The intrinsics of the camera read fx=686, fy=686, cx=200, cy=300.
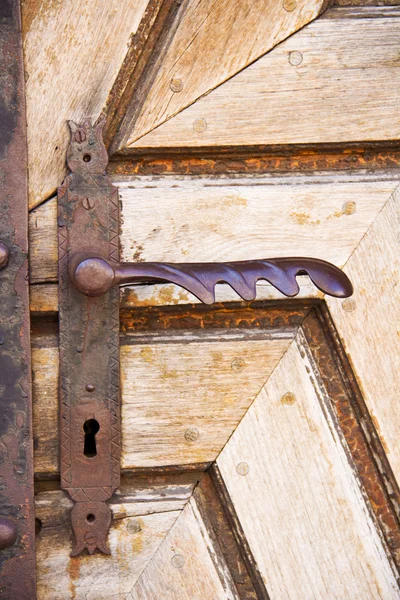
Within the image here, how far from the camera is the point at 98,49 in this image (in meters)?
0.81

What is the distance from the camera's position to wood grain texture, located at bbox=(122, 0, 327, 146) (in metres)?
0.82

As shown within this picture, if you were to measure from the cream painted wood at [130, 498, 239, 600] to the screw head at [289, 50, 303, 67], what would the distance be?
0.56 metres

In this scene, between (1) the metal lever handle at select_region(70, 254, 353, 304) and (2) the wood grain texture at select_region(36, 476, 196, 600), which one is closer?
(1) the metal lever handle at select_region(70, 254, 353, 304)

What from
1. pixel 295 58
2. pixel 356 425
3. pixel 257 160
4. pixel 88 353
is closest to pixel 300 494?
pixel 356 425

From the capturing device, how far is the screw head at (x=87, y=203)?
2.67ft

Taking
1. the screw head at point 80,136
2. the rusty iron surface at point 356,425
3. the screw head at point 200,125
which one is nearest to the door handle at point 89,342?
the screw head at point 80,136

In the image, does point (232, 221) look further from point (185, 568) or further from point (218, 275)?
point (185, 568)

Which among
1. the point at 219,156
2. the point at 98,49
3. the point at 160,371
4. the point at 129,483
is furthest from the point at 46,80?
the point at 129,483

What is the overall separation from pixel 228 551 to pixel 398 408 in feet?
0.94

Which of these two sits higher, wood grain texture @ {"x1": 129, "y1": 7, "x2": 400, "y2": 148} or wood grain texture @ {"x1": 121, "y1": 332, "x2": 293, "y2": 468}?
wood grain texture @ {"x1": 129, "y1": 7, "x2": 400, "y2": 148}

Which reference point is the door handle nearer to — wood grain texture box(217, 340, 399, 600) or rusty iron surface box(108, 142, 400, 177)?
rusty iron surface box(108, 142, 400, 177)

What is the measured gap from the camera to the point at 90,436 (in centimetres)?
85

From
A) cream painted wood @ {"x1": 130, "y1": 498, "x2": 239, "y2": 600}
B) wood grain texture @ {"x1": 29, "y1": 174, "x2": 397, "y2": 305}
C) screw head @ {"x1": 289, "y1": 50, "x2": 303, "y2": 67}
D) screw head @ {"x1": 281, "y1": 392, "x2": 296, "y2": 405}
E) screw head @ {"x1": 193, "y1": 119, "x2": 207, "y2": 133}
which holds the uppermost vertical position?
screw head @ {"x1": 289, "y1": 50, "x2": 303, "y2": 67}

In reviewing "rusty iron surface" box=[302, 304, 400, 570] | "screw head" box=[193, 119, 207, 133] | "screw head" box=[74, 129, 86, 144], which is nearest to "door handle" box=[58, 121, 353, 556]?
"screw head" box=[74, 129, 86, 144]
